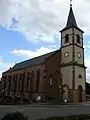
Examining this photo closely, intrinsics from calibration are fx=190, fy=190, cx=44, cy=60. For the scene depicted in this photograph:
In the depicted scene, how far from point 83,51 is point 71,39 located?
420 centimetres

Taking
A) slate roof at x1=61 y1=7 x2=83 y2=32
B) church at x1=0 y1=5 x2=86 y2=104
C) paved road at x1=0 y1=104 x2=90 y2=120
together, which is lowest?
paved road at x1=0 y1=104 x2=90 y2=120

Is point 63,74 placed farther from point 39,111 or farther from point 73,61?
point 39,111

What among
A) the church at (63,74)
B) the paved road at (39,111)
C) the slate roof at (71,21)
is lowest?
the paved road at (39,111)

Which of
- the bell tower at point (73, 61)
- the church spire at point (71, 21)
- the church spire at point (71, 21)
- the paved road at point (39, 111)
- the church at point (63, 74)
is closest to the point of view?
the paved road at point (39, 111)

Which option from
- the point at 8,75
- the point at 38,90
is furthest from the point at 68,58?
the point at 8,75

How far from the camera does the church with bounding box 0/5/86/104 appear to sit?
38562mm

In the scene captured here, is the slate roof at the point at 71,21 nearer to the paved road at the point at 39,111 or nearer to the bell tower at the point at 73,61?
the bell tower at the point at 73,61

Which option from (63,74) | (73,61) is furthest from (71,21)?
(63,74)

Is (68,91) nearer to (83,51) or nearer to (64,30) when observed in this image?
(83,51)

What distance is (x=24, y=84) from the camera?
47.3 m

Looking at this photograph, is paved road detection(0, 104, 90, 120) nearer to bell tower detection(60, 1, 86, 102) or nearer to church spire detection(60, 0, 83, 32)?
bell tower detection(60, 1, 86, 102)

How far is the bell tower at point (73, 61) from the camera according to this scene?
3825 centimetres

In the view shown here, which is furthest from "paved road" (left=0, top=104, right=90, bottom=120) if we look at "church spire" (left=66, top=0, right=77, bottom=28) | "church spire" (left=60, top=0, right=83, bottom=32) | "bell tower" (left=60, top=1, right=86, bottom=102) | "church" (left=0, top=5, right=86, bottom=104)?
"church spire" (left=66, top=0, right=77, bottom=28)

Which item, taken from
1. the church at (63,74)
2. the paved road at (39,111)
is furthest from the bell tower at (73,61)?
the paved road at (39,111)
